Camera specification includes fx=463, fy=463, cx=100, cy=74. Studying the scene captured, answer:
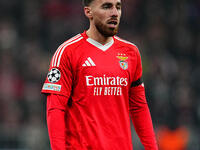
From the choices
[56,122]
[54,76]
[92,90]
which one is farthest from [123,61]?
[56,122]

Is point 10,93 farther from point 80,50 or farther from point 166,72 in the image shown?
point 80,50

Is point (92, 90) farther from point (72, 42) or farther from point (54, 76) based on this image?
point (72, 42)

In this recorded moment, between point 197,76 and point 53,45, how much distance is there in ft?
12.5

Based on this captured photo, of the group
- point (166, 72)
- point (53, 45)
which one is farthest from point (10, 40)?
point (166, 72)

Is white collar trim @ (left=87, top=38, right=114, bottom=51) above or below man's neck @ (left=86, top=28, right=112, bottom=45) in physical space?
below

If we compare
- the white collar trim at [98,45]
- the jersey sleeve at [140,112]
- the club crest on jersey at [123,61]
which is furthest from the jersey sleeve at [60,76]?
the jersey sleeve at [140,112]

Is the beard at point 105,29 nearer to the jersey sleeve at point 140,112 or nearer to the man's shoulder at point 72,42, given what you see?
the man's shoulder at point 72,42

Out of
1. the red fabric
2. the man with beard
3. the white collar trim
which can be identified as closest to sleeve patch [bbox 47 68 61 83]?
the man with beard

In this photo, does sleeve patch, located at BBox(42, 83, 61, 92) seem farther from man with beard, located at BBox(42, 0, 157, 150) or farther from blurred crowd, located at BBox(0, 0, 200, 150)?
blurred crowd, located at BBox(0, 0, 200, 150)

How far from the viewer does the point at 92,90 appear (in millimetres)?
3635

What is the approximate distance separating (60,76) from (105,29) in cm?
53

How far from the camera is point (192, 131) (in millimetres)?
9547

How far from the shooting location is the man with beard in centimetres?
359

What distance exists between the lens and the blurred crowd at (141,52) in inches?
381
